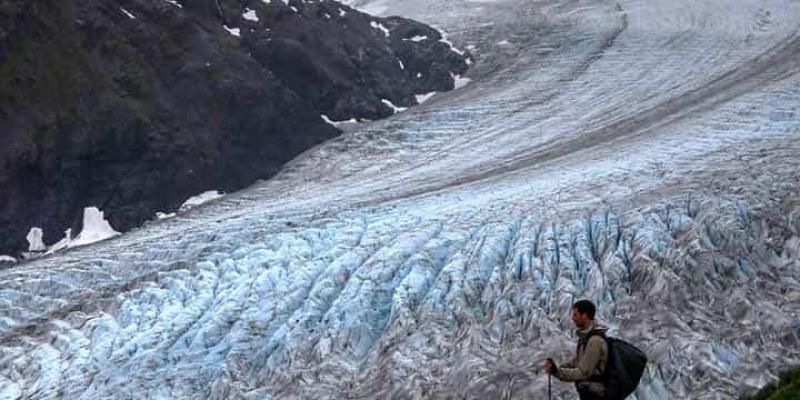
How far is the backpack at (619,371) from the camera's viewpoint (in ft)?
21.7

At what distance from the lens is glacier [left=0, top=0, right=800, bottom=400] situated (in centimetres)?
1132

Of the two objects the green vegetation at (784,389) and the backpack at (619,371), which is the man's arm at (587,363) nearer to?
the backpack at (619,371)

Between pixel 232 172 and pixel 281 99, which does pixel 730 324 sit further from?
pixel 281 99

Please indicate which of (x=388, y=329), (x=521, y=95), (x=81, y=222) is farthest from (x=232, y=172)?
(x=388, y=329)

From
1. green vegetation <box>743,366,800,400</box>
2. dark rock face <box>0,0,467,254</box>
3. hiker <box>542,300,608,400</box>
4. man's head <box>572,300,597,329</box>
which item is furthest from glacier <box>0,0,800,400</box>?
man's head <box>572,300,597,329</box>

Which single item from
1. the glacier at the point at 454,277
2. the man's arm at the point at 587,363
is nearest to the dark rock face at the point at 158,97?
the glacier at the point at 454,277

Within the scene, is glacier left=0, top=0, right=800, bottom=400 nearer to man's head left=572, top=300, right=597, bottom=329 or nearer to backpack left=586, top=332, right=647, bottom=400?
backpack left=586, top=332, right=647, bottom=400

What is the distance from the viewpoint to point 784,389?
8.83m

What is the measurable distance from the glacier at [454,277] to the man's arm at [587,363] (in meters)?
3.74

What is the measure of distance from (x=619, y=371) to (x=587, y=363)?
24cm

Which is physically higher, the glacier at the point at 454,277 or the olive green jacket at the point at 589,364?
the olive green jacket at the point at 589,364

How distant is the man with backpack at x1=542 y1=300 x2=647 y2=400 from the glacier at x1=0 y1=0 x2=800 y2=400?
146 inches

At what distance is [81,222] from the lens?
63.3 feet

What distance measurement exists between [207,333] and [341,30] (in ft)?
58.0
